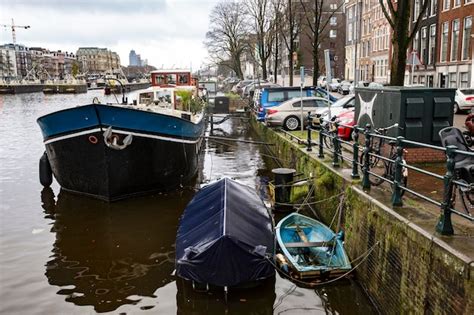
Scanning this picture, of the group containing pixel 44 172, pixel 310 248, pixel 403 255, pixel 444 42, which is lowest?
pixel 310 248

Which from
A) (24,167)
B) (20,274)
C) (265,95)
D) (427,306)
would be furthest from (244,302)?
(265,95)

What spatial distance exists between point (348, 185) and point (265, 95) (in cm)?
1553

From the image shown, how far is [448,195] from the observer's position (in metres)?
4.95

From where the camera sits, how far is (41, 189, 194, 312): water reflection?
25.4ft

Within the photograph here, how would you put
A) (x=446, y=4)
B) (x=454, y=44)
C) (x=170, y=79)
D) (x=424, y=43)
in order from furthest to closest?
(x=424, y=43), (x=446, y=4), (x=454, y=44), (x=170, y=79)

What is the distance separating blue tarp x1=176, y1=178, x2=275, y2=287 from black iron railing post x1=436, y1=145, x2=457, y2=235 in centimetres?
263

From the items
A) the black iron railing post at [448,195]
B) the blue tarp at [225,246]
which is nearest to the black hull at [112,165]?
the blue tarp at [225,246]

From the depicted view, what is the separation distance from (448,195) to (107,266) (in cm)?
622

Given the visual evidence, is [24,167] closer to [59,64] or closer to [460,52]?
[460,52]

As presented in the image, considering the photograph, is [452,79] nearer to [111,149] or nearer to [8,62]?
[111,149]

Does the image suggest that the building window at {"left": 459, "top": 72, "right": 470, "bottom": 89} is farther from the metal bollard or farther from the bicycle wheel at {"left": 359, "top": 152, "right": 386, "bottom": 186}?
the metal bollard

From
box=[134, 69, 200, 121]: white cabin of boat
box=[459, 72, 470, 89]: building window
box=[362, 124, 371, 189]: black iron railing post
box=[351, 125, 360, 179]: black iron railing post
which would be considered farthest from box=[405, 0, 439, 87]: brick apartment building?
box=[362, 124, 371, 189]: black iron railing post

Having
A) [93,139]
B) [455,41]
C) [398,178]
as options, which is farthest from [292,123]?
[455,41]

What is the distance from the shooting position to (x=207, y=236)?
22.7ft
